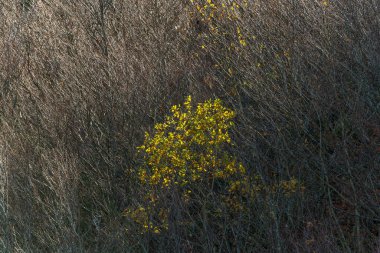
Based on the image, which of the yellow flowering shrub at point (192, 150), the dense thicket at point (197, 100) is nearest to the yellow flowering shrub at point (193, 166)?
the yellow flowering shrub at point (192, 150)

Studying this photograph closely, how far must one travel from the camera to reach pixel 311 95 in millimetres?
8648

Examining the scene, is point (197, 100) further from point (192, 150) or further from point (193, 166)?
point (193, 166)

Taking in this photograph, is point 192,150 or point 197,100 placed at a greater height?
point 197,100

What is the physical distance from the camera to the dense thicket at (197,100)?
7.75 meters

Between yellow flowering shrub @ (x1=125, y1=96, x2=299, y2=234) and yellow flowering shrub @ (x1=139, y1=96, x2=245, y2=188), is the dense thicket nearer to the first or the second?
yellow flowering shrub @ (x1=125, y1=96, x2=299, y2=234)

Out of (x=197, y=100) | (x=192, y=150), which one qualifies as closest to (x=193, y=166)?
(x=192, y=150)

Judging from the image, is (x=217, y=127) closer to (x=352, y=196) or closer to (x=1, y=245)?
(x=352, y=196)

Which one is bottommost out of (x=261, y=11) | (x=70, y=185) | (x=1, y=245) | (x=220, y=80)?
(x=1, y=245)

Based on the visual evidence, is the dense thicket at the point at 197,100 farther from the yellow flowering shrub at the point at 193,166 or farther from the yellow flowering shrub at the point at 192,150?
the yellow flowering shrub at the point at 192,150

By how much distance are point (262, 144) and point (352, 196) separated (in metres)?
1.27

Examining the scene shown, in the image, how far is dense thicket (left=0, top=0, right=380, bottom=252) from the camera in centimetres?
775

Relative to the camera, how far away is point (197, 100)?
30.9 ft

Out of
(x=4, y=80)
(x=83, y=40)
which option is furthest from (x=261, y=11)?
(x=4, y=80)

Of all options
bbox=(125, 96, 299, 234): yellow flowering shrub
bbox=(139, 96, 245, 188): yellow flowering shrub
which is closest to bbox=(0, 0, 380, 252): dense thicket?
bbox=(125, 96, 299, 234): yellow flowering shrub
